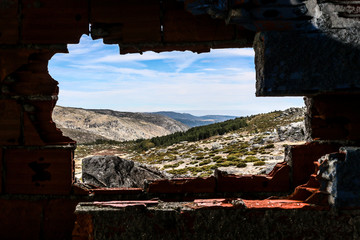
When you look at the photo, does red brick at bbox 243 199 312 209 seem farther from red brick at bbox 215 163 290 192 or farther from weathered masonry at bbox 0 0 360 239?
red brick at bbox 215 163 290 192

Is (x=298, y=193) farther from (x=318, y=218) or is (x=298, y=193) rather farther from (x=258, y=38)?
(x=258, y=38)

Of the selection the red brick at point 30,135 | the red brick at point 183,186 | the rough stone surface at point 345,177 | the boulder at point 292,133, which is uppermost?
the red brick at point 30,135

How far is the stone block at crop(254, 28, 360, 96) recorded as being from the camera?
11.3 feet

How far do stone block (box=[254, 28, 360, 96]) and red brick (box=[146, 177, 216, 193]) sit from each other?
1594 millimetres

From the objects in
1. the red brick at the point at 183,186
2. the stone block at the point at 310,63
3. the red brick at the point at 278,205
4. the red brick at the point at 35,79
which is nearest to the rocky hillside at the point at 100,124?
the red brick at the point at 35,79

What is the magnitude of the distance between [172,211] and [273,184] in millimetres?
1711

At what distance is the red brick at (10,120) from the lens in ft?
13.9

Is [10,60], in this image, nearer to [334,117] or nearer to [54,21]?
[54,21]

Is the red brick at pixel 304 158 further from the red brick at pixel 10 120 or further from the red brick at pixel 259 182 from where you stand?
the red brick at pixel 10 120

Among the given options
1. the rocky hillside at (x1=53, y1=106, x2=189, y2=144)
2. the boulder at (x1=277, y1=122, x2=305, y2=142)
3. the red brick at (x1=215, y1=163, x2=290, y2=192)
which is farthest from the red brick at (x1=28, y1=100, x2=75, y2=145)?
the rocky hillside at (x1=53, y1=106, x2=189, y2=144)

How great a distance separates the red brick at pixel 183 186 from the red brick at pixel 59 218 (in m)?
1.04

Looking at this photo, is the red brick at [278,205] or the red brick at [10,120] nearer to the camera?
the red brick at [278,205]

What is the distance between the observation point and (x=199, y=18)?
4176 mm

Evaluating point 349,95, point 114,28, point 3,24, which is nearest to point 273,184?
point 349,95
